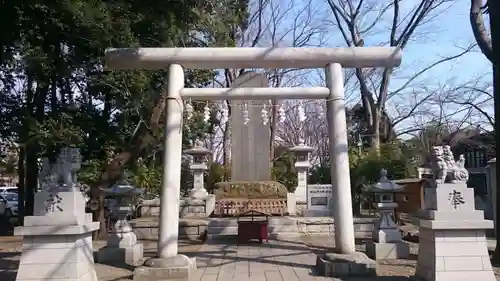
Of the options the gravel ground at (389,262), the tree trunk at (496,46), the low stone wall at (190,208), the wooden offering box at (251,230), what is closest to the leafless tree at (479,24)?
the tree trunk at (496,46)

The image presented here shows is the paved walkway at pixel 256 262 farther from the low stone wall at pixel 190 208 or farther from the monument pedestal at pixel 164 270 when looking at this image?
the low stone wall at pixel 190 208

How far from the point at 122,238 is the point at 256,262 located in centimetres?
296

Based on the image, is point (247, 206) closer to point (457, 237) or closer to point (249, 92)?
point (249, 92)

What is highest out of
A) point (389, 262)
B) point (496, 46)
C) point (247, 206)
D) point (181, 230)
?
point (496, 46)

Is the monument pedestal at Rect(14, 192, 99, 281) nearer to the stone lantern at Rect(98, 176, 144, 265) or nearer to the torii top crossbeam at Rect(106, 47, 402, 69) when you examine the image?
the torii top crossbeam at Rect(106, 47, 402, 69)

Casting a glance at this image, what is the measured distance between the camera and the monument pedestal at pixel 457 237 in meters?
7.43

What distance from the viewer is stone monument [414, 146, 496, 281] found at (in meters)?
7.43

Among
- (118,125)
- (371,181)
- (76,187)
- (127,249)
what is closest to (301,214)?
(371,181)

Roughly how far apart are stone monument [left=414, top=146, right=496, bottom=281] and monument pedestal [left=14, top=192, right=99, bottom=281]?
5.37 meters

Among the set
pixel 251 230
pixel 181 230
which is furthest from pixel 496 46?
pixel 181 230

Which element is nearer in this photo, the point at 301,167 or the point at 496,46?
the point at 496,46

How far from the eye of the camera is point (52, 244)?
7.27 m

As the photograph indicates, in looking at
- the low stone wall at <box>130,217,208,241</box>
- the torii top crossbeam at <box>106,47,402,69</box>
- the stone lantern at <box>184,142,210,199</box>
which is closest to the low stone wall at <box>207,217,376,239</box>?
the low stone wall at <box>130,217,208,241</box>

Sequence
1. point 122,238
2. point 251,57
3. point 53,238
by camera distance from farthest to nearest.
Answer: point 122,238, point 251,57, point 53,238
